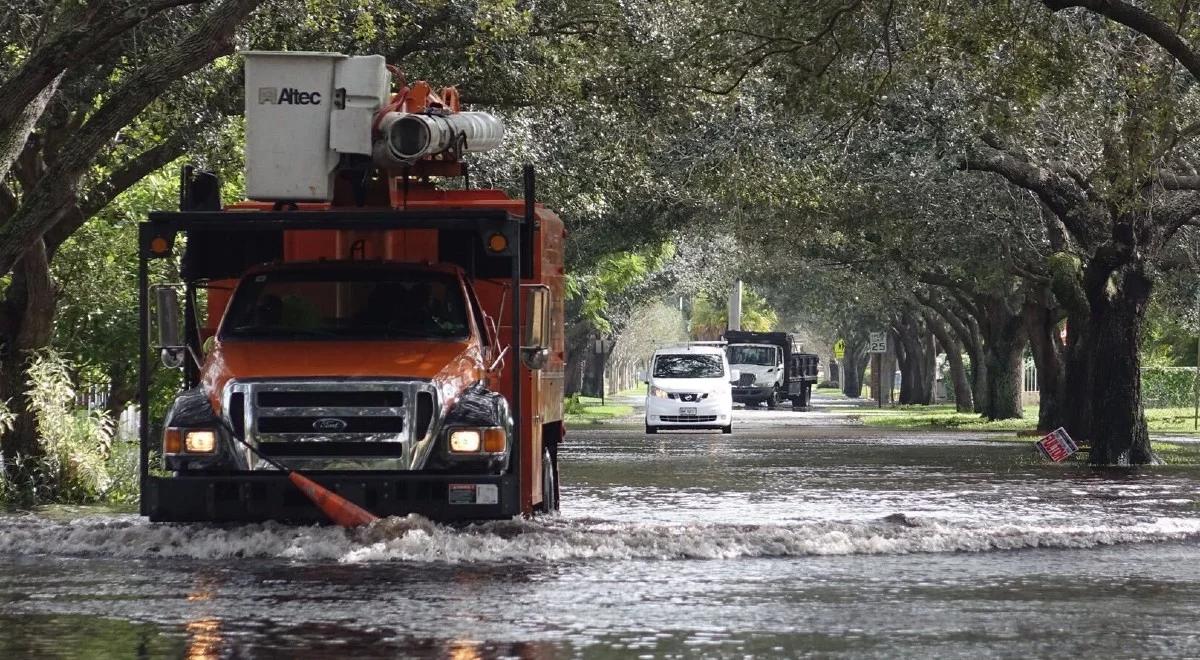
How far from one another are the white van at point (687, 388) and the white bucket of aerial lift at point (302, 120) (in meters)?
31.4

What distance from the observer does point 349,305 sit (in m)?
15.7

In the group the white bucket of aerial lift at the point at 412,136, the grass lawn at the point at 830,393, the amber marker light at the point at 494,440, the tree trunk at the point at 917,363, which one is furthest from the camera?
the grass lawn at the point at 830,393

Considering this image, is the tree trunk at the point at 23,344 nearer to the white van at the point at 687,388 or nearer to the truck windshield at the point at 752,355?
the white van at the point at 687,388

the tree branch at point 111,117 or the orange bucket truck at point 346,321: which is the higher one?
the tree branch at point 111,117

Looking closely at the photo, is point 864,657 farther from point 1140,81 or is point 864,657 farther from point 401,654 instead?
point 1140,81

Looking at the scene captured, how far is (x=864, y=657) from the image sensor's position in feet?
31.9

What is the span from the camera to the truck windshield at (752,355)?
241 feet

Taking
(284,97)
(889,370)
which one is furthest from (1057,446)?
(889,370)

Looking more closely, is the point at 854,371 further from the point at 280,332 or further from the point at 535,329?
the point at 280,332

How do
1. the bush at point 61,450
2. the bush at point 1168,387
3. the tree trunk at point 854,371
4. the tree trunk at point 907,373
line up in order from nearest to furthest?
the bush at point 61,450, the tree trunk at point 907,373, the bush at point 1168,387, the tree trunk at point 854,371

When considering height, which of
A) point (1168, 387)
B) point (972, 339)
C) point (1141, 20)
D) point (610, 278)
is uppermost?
point (610, 278)

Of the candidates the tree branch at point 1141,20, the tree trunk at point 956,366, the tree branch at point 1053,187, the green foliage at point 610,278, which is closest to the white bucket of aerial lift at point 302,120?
the tree branch at point 1141,20

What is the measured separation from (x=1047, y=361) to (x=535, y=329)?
33615mm

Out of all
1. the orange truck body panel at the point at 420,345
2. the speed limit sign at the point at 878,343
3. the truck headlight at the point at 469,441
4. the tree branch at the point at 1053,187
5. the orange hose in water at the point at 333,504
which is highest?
the tree branch at the point at 1053,187
